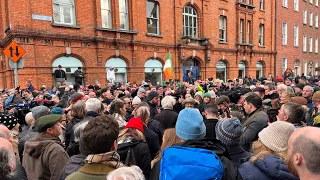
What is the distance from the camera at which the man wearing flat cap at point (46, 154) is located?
98.2 inches

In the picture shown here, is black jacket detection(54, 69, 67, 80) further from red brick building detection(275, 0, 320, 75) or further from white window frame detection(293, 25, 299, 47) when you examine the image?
white window frame detection(293, 25, 299, 47)

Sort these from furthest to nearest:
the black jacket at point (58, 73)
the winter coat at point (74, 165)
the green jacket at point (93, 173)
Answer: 1. the black jacket at point (58, 73)
2. the winter coat at point (74, 165)
3. the green jacket at point (93, 173)

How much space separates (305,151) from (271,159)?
0.54 meters

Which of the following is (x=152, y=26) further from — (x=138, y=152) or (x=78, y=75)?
(x=138, y=152)

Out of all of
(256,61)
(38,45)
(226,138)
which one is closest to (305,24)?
(256,61)

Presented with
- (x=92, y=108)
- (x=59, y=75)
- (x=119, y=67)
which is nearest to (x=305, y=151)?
(x=92, y=108)

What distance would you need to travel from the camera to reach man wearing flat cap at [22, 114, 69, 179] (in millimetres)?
2494

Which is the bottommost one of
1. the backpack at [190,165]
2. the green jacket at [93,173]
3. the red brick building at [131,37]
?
the green jacket at [93,173]

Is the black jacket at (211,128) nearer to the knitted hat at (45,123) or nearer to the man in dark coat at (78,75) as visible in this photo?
the knitted hat at (45,123)

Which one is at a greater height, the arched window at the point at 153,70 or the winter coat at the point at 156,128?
the arched window at the point at 153,70

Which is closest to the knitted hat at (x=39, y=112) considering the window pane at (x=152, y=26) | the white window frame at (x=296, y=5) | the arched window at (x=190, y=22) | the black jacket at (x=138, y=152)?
the black jacket at (x=138, y=152)

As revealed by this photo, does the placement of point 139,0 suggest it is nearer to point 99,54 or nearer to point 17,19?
point 99,54

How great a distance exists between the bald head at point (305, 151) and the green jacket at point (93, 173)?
4.37ft

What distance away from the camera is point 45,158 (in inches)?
99.2
